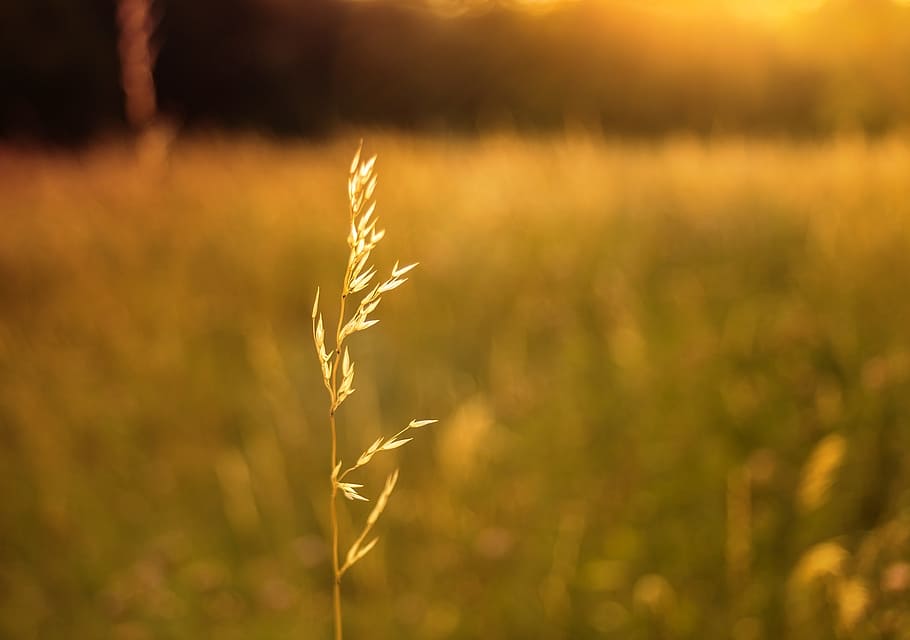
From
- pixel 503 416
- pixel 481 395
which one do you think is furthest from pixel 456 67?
pixel 503 416

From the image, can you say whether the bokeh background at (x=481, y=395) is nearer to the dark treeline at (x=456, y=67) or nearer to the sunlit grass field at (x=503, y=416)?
the sunlit grass field at (x=503, y=416)

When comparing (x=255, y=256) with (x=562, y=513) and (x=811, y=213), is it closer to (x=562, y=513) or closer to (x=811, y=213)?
(x=562, y=513)

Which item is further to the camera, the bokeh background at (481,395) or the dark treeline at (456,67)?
the dark treeline at (456,67)

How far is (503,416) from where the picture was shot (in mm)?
2297

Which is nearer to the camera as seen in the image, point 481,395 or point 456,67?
point 481,395

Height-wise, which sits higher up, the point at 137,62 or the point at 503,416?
the point at 137,62

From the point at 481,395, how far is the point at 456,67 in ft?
31.2

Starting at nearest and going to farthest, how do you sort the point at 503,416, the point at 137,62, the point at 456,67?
the point at 503,416
the point at 137,62
the point at 456,67

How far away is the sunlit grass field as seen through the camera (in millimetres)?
1643

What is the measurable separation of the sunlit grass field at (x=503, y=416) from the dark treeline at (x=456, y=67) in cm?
596

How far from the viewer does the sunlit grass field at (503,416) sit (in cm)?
164

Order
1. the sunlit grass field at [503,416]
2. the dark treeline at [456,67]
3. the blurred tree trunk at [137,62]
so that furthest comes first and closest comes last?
the dark treeline at [456,67] < the blurred tree trunk at [137,62] < the sunlit grass field at [503,416]

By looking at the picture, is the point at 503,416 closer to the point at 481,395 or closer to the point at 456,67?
the point at 481,395

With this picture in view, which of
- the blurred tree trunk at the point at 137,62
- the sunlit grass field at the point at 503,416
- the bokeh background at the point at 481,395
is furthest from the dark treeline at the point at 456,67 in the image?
the sunlit grass field at the point at 503,416
